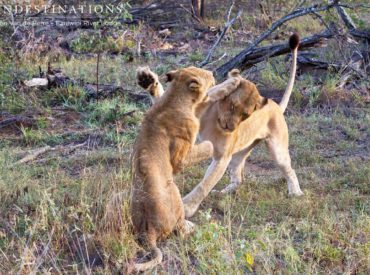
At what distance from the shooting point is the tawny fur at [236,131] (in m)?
4.97

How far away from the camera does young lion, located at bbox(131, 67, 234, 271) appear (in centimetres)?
395

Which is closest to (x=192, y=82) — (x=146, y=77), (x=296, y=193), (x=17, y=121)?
(x=146, y=77)

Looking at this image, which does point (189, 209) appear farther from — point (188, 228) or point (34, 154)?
point (34, 154)

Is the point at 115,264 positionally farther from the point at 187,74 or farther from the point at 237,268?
the point at 187,74

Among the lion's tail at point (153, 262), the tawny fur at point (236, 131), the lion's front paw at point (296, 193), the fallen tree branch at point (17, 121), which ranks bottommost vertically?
the lion's front paw at point (296, 193)

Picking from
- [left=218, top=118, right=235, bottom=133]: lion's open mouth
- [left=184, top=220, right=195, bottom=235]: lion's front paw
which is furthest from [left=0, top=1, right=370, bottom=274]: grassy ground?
[left=218, top=118, right=235, bottom=133]: lion's open mouth

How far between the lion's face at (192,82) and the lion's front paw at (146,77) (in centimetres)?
28

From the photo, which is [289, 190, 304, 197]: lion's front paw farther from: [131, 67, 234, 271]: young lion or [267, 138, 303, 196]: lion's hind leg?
[131, 67, 234, 271]: young lion

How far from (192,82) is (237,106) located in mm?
618

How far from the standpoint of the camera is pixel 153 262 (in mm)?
3607

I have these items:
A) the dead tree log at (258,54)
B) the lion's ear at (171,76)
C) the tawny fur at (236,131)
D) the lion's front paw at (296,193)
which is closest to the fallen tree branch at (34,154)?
the tawny fur at (236,131)

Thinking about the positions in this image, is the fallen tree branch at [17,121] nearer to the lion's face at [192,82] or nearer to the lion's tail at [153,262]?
the lion's face at [192,82]

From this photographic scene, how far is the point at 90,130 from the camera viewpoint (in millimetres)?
7188

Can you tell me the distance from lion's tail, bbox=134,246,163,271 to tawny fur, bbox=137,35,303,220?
958 millimetres
